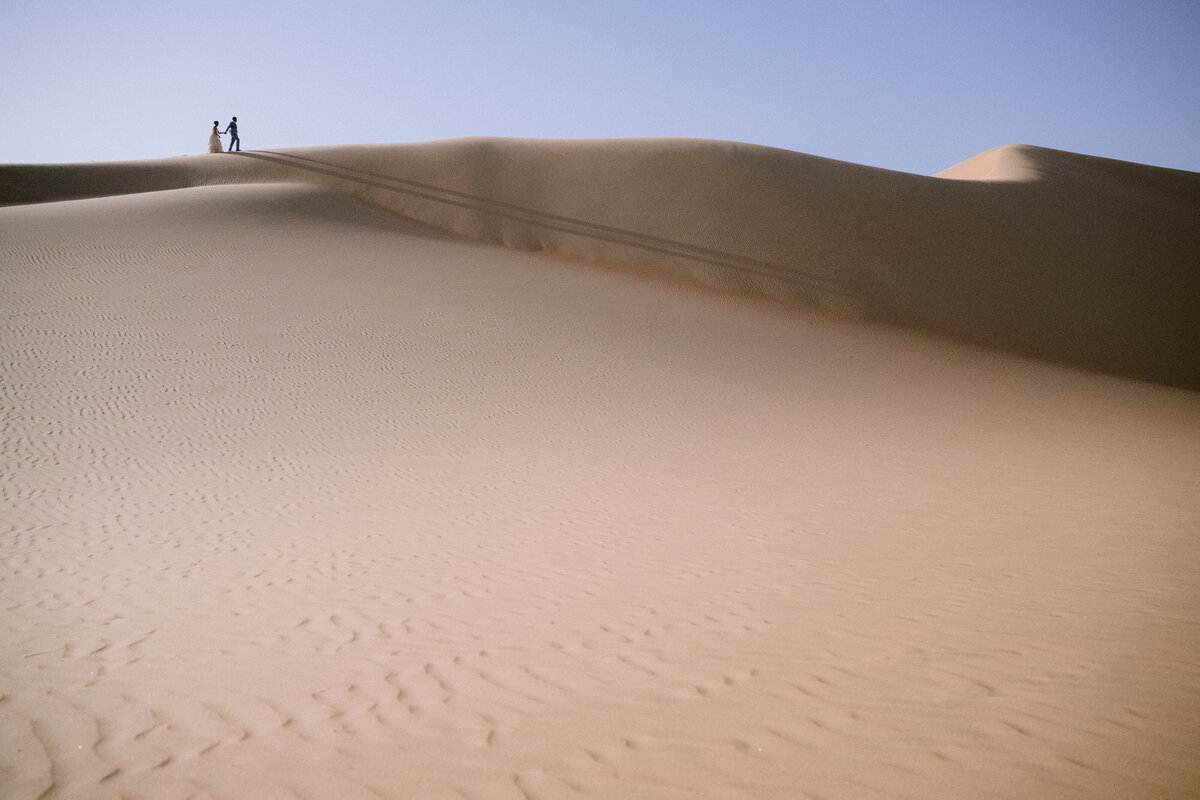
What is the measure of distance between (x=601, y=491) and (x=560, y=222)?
1871cm

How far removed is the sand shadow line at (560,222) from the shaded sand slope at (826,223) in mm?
68

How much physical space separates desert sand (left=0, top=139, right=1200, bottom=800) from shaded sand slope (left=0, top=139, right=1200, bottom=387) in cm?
20

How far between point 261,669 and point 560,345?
45.1 ft

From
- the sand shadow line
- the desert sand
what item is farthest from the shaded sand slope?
the desert sand

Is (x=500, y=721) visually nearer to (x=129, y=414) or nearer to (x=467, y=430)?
(x=467, y=430)

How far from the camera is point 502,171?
29.4m

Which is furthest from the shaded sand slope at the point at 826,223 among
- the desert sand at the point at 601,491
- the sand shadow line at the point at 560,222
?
the desert sand at the point at 601,491

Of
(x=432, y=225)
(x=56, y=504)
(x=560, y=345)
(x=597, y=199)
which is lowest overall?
(x=56, y=504)

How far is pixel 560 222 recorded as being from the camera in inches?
1065

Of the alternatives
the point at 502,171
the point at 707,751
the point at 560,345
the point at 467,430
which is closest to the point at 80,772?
the point at 707,751

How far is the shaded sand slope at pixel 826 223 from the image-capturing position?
2383 cm

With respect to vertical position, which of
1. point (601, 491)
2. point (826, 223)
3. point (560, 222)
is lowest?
point (601, 491)

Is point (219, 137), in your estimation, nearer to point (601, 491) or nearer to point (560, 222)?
point (560, 222)

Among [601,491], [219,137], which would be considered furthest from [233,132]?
[601,491]
